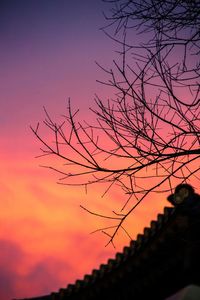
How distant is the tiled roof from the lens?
686 centimetres

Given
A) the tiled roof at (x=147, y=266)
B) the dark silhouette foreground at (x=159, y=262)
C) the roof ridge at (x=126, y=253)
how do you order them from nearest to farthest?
the dark silhouette foreground at (x=159, y=262) → the tiled roof at (x=147, y=266) → the roof ridge at (x=126, y=253)

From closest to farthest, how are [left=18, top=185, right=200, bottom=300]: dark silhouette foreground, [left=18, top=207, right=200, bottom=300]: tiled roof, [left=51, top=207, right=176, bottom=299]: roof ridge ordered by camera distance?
[left=18, top=185, right=200, bottom=300]: dark silhouette foreground → [left=18, top=207, right=200, bottom=300]: tiled roof → [left=51, top=207, right=176, bottom=299]: roof ridge

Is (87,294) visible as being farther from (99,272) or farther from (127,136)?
(127,136)

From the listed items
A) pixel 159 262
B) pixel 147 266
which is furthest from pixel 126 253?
pixel 159 262

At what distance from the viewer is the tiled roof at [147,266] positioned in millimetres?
6855

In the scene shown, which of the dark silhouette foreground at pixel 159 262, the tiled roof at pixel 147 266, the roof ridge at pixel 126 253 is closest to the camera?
the dark silhouette foreground at pixel 159 262

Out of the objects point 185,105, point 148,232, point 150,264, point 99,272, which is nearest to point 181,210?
point 148,232

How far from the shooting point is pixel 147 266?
7895 millimetres

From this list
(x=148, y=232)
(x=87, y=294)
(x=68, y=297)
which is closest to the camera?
(x=148, y=232)

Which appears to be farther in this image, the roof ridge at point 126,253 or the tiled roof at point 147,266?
the roof ridge at point 126,253

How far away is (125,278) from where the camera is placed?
28.3 feet

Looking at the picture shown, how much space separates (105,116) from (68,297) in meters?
7.30

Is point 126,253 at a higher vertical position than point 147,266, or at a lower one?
higher

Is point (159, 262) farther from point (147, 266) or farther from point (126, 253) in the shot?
point (126, 253)
